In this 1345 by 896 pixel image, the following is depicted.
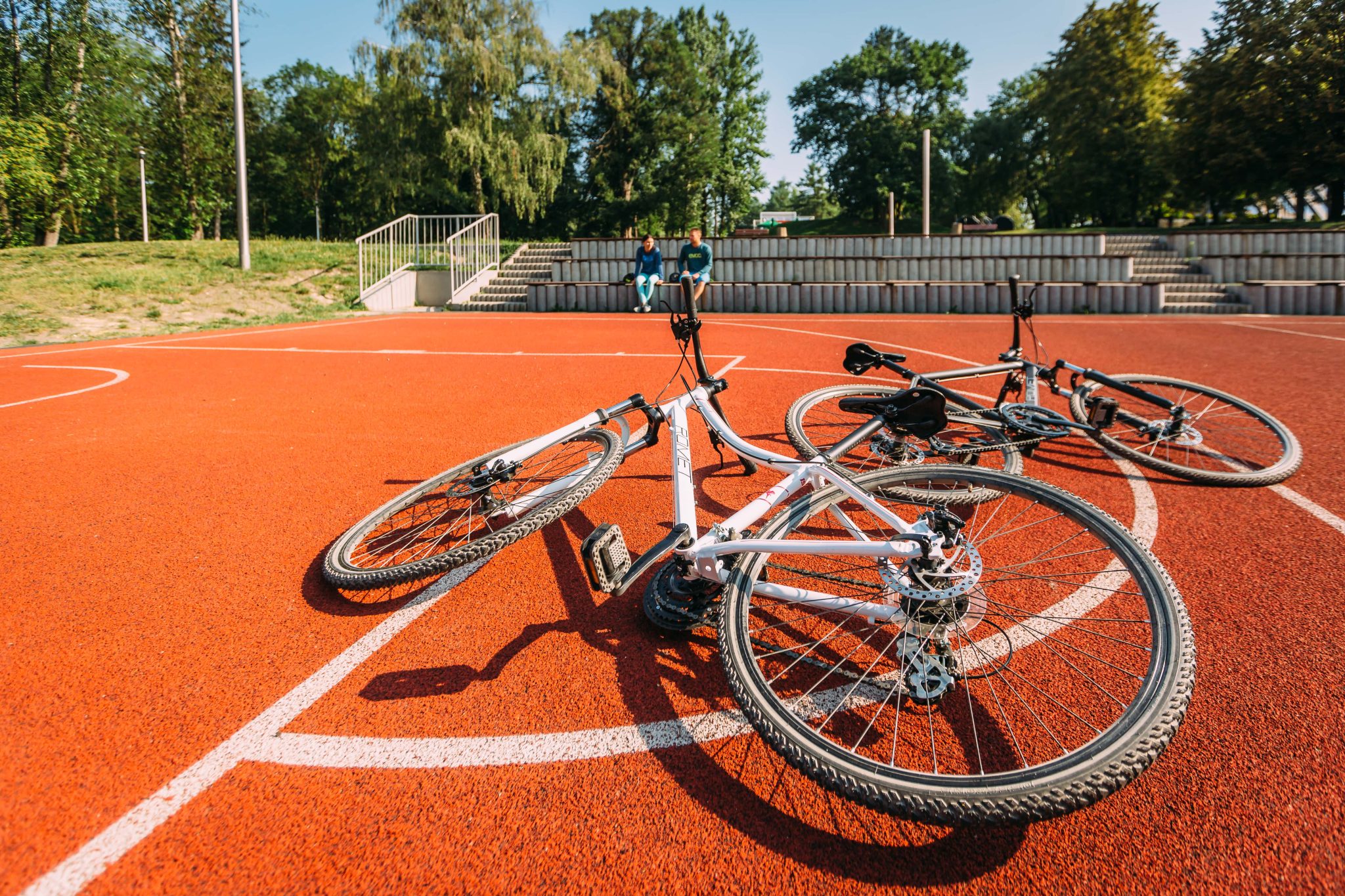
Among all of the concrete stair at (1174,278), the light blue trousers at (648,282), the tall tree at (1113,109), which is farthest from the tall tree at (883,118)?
the light blue trousers at (648,282)

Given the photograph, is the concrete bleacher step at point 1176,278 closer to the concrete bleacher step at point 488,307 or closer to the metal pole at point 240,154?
the concrete bleacher step at point 488,307

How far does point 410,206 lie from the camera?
1567 inches

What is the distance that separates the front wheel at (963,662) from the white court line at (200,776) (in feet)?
4.28

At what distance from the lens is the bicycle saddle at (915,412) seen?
6.98 ft

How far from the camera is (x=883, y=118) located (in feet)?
176

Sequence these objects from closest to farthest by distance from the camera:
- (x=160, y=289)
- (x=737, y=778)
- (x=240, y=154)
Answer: (x=737, y=778)
(x=160, y=289)
(x=240, y=154)

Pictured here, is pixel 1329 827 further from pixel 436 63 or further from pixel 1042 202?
pixel 1042 202

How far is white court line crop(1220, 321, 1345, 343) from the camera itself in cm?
1088

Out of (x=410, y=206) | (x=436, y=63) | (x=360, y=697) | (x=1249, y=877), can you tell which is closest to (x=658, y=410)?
(x=360, y=697)

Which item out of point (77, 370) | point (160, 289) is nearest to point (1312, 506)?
point (77, 370)

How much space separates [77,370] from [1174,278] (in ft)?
73.5

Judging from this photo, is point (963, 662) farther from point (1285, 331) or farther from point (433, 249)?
point (433, 249)

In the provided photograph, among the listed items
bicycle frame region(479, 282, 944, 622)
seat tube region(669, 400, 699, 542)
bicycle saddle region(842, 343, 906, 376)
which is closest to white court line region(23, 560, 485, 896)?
bicycle frame region(479, 282, 944, 622)

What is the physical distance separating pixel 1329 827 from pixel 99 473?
571cm
